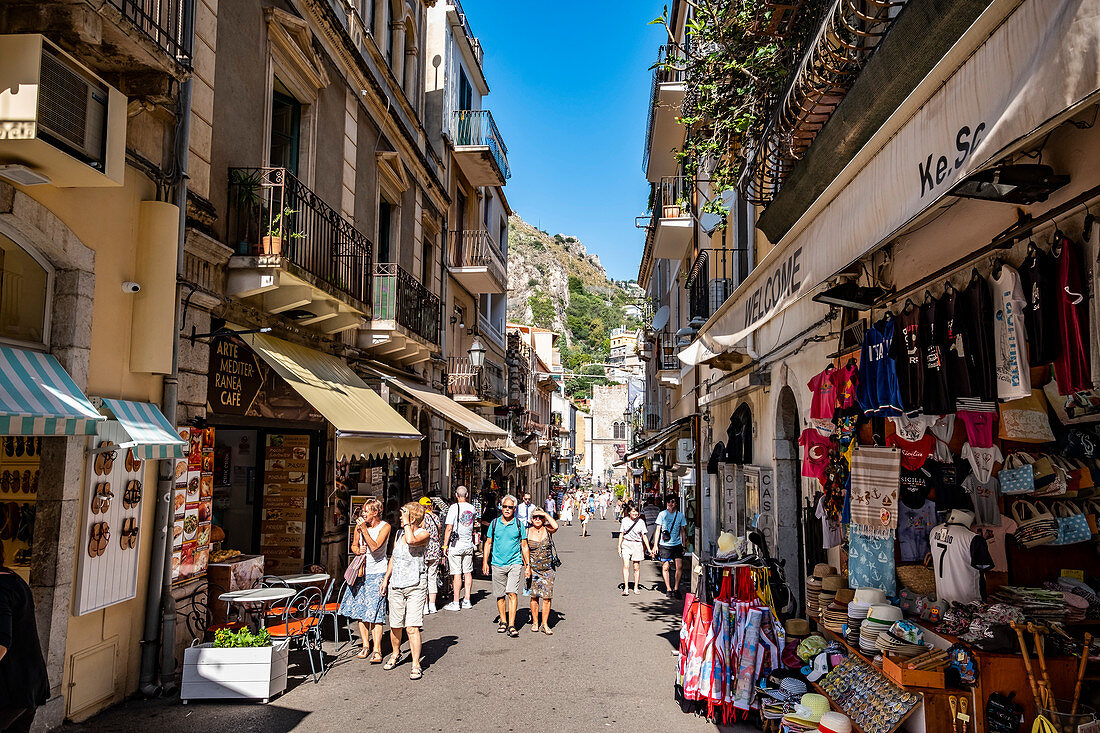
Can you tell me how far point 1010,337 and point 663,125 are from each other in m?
13.7

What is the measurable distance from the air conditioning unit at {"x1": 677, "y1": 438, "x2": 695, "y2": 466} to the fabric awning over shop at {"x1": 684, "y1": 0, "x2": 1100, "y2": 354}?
13.0 meters

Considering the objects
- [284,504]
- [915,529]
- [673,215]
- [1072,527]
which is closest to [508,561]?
[284,504]

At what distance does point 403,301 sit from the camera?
13.4m

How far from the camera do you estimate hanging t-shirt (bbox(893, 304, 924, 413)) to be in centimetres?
454

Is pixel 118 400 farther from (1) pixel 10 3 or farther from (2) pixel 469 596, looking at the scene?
(2) pixel 469 596

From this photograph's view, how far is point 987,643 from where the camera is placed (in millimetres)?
4238

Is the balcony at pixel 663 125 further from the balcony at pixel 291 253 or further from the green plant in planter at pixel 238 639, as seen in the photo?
the green plant in planter at pixel 238 639

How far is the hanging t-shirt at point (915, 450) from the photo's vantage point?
523 centimetres

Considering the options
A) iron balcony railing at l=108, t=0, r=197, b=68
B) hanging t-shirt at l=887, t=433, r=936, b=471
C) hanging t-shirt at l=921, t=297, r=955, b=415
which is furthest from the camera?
iron balcony railing at l=108, t=0, r=197, b=68

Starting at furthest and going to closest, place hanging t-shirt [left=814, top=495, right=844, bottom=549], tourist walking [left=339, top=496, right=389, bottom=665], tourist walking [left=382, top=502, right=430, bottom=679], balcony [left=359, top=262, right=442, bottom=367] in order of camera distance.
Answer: balcony [left=359, top=262, right=442, bottom=367]
tourist walking [left=339, top=496, right=389, bottom=665]
tourist walking [left=382, top=502, right=430, bottom=679]
hanging t-shirt [left=814, top=495, right=844, bottom=549]

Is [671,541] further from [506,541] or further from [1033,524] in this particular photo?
[1033,524]

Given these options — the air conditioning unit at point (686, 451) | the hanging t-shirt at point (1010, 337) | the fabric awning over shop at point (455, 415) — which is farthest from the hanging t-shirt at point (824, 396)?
the air conditioning unit at point (686, 451)

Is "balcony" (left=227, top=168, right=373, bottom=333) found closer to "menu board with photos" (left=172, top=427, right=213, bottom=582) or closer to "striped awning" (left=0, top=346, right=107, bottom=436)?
"menu board with photos" (left=172, top=427, right=213, bottom=582)

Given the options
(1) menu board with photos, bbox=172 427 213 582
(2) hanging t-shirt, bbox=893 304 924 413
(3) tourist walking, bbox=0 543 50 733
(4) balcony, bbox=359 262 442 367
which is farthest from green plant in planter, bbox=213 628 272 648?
(4) balcony, bbox=359 262 442 367
